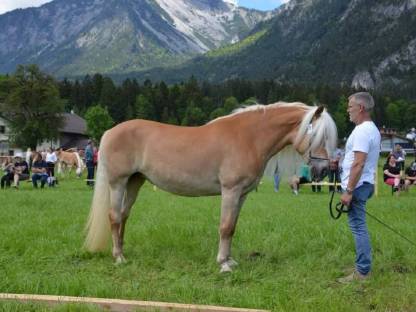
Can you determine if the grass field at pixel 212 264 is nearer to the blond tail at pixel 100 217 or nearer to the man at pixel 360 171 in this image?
the blond tail at pixel 100 217

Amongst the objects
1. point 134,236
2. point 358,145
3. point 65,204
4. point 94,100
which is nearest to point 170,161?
point 134,236

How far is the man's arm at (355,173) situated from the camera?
5945mm

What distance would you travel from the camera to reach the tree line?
7512cm

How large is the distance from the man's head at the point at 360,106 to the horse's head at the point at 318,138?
597 mm

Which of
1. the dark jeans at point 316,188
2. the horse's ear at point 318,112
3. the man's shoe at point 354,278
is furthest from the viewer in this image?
the dark jeans at point 316,188

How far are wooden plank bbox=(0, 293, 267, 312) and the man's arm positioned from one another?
2.05 meters

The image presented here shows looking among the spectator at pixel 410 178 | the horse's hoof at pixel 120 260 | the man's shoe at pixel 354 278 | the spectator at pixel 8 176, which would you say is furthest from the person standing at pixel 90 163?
the man's shoe at pixel 354 278

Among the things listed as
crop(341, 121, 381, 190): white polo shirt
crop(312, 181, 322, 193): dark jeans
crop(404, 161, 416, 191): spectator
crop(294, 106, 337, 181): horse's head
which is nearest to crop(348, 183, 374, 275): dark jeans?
crop(341, 121, 381, 190): white polo shirt

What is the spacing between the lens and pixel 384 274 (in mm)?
6418

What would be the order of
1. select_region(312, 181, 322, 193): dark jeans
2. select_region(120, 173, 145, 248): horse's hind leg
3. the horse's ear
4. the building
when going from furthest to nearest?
1. the building
2. select_region(312, 181, 322, 193): dark jeans
3. select_region(120, 173, 145, 248): horse's hind leg
4. the horse's ear

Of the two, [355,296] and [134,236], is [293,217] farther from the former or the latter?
[355,296]

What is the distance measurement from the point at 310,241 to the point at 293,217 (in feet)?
10.7

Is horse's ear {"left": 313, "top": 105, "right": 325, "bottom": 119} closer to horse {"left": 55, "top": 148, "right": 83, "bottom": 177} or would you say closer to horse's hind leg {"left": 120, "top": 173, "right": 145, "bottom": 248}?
horse's hind leg {"left": 120, "top": 173, "right": 145, "bottom": 248}

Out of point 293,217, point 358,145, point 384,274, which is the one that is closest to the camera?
point 358,145
